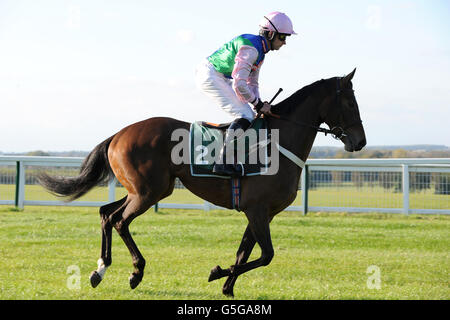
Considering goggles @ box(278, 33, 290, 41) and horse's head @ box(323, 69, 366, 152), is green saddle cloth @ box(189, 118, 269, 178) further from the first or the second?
goggles @ box(278, 33, 290, 41)

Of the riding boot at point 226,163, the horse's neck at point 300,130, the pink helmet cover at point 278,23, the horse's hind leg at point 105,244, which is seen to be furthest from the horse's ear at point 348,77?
the horse's hind leg at point 105,244

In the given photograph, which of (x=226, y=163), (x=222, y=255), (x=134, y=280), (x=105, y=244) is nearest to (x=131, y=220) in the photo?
(x=105, y=244)

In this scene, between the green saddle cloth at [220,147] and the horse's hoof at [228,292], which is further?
the horse's hoof at [228,292]

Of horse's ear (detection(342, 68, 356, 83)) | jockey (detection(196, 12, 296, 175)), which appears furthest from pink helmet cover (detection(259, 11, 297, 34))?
horse's ear (detection(342, 68, 356, 83))

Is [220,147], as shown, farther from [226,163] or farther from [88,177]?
[88,177]

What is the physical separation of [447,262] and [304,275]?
2385 mm

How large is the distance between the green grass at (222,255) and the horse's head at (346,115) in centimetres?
147

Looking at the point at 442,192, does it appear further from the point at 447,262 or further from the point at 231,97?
the point at 231,97

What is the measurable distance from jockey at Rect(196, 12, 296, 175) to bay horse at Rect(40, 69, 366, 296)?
0.26 metres

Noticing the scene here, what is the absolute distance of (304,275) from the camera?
22.3 ft

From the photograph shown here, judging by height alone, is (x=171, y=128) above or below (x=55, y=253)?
above

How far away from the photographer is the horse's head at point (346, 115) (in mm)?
5387

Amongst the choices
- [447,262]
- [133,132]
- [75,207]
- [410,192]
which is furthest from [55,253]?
[410,192]

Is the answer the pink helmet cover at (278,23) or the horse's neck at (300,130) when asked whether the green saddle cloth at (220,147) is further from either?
the pink helmet cover at (278,23)
